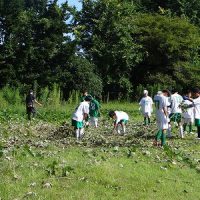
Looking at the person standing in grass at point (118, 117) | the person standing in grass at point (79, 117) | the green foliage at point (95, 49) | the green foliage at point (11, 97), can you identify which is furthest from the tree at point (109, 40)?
the person standing in grass at point (79, 117)

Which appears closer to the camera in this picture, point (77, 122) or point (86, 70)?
point (77, 122)

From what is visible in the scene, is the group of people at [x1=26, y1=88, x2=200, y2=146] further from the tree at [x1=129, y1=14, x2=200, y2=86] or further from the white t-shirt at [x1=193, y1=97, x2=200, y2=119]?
the tree at [x1=129, y1=14, x2=200, y2=86]

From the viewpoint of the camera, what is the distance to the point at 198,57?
5156 cm

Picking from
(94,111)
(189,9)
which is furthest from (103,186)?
(189,9)

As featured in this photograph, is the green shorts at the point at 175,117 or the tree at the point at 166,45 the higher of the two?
the tree at the point at 166,45

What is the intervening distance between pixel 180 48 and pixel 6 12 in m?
16.8

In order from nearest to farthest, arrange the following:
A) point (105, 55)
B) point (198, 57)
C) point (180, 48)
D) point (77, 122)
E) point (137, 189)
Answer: point (137, 189) < point (77, 122) < point (105, 55) < point (180, 48) < point (198, 57)

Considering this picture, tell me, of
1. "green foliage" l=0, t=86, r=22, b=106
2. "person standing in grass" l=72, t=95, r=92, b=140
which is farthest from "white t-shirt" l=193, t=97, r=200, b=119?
"green foliage" l=0, t=86, r=22, b=106

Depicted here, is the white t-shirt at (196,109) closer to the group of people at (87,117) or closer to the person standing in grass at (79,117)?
the group of people at (87,117)

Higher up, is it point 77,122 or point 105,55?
point 105,55

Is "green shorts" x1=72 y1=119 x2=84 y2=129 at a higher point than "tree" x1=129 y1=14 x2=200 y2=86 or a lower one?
lower

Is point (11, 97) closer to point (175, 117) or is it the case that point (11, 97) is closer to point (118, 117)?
point (118, 117)

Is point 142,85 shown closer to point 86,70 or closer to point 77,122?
point 86,70

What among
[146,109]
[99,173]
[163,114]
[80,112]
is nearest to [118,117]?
[80,112]
